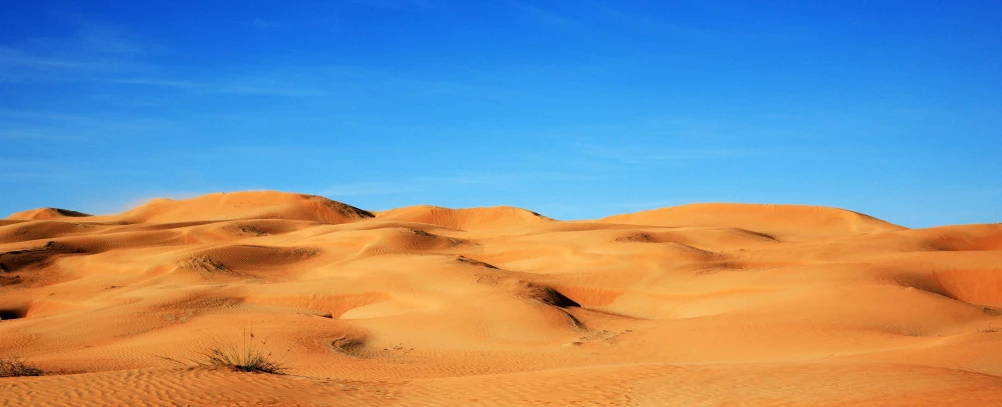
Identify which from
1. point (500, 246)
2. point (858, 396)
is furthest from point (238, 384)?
point (500, 246)

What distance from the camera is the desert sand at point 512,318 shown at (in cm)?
999

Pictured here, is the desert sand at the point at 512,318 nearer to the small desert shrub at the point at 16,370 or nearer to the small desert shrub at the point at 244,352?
the small desert shrub at the point at 244,352

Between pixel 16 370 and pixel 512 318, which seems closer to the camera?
pixel 16 370

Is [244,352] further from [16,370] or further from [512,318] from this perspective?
[512,318]

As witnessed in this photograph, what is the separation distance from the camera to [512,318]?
61.9 feet

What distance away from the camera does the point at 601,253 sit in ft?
96.7

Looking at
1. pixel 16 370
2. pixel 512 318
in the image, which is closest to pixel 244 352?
pixel 16 370

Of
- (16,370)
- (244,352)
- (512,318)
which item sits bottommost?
(16,370)

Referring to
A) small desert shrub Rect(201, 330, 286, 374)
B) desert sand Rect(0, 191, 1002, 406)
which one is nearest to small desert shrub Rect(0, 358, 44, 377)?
desert sand Rect(0, 191, 1002, 406)

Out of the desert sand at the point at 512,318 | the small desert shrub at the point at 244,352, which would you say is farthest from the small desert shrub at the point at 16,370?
the small desert shrub at the point at 244,352

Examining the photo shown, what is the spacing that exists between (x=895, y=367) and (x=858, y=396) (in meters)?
1.86

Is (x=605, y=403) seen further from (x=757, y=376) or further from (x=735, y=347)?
(x=735, y=347)

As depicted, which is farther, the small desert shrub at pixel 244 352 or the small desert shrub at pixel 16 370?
the small desert shrub at pixel 244 352

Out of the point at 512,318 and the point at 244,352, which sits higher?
the point at 512,318
